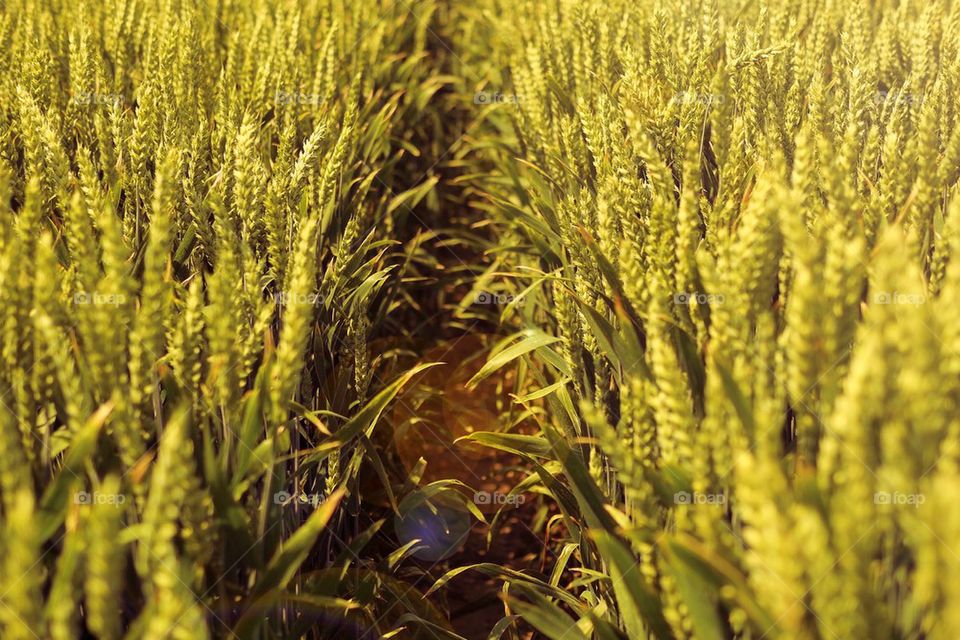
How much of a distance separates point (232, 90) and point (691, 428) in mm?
1214

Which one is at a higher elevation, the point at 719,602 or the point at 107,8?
the point at 107,8

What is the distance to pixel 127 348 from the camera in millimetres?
1071

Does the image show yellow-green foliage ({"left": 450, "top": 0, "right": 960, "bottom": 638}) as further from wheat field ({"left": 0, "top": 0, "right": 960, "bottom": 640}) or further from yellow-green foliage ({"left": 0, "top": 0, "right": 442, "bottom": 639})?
yellow-green foliage ({"left": 0, "top": 0, "right": 442, "bottom": 639})

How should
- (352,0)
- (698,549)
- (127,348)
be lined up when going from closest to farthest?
(698,549), (127,348), (352,0)

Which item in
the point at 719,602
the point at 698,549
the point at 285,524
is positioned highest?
the point at 698,549

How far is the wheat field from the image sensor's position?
0.70 m

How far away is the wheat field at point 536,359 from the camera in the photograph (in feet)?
2.30

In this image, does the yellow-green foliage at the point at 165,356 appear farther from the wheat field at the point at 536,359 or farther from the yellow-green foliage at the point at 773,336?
the yellow-green foliage at the point at 773,336

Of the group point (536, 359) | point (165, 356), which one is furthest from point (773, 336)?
point (536, 359)

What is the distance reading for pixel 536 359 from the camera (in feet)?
6.74

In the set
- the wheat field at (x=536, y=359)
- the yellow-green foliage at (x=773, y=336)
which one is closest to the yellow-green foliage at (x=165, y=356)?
the wheat field at (x=536, y=359)

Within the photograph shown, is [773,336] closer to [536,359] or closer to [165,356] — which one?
[165,356]

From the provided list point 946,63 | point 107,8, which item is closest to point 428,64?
point 107,8

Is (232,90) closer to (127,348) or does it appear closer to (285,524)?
Answer: (127,348)
